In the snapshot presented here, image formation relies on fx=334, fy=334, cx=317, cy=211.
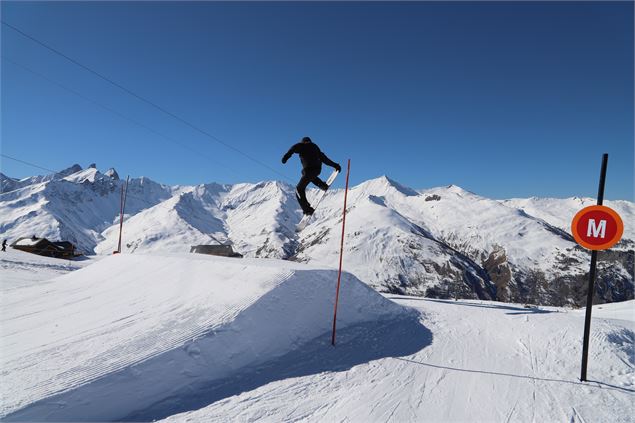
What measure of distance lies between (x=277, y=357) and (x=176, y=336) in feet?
8.69

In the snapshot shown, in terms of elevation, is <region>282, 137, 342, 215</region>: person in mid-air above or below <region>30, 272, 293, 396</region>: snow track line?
above

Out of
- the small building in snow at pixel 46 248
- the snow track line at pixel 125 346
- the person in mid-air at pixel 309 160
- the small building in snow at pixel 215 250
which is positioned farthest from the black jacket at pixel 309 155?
the small building in snow at pixel 46 248

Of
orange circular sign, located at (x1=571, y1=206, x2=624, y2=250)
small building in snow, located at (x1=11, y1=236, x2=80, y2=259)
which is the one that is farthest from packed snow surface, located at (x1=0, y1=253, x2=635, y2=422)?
small building in snow, located at (x1=11, y1=236, x2=80, y2=259)

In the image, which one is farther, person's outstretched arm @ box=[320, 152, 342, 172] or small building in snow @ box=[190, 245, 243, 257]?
small building in snow @ box=[190, 245, 243, 257]

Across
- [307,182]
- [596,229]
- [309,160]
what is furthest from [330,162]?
[596,229]

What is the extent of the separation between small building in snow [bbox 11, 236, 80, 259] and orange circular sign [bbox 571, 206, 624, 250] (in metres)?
58.8

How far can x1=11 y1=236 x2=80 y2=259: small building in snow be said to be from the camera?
47844 mm

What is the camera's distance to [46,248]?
49.6m

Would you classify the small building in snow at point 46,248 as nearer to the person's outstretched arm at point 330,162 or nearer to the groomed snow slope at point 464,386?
the person's outstretched arm at point 330,162

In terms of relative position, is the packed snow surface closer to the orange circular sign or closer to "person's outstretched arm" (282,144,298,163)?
the orange circular sign

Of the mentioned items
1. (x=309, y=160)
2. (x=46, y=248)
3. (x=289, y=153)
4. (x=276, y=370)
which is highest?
(x=289, y=153)

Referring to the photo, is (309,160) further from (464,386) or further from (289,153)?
(464,386)

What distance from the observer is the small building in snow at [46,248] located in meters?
47.8

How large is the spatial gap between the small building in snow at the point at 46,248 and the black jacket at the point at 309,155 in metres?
50.7
